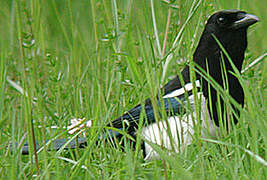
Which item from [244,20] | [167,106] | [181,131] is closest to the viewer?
[181,131]

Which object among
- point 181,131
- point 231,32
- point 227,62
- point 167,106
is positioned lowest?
point 167,106

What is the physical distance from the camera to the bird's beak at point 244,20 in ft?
7.80

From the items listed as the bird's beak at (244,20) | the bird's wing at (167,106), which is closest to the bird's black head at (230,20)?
the bird's beak at (244,20)

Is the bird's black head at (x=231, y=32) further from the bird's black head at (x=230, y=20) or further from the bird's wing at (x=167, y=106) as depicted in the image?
the bird's wing at (x=167, y=106)

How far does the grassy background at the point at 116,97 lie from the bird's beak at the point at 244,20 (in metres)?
0.17

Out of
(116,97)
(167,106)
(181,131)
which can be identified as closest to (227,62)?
(167,106)

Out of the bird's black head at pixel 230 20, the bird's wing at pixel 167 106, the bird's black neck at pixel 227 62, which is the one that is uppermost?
the bird's black head at pixel 230 20

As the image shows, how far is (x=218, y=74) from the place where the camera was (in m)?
2.49

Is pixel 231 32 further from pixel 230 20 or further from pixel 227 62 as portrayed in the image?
pixel 227 62

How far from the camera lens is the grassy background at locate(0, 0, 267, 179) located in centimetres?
166

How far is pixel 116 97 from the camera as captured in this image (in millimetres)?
2611

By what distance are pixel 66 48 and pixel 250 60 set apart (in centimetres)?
189

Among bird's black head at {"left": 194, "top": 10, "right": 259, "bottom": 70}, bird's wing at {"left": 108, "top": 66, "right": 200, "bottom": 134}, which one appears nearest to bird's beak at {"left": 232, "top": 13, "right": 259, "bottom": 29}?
bird's black head at {"left": 194, "top": 10, "right": 259, "bottom": 70}

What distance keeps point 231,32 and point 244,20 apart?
0.11m
